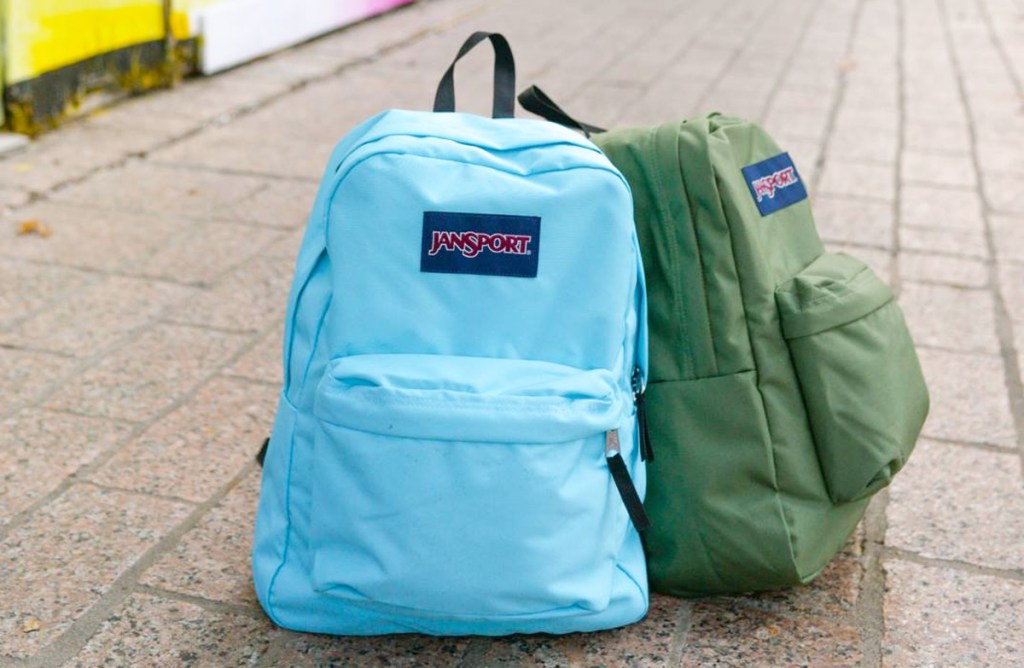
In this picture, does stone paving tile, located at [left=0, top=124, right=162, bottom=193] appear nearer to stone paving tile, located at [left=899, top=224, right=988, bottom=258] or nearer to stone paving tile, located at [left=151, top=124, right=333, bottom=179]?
stone paving tile, located at [left=151, top=124, right=333, bottom=179]

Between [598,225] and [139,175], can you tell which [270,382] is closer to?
[598,225]

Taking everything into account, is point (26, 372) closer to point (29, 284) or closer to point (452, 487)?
point (29, 284)

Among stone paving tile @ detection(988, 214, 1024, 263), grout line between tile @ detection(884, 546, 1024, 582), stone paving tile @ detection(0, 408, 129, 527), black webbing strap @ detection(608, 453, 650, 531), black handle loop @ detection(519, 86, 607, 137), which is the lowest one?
stone paving tile @ detection(0, 408, 129, 527)

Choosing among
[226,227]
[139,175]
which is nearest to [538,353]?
[226,227]

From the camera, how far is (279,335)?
303 cm

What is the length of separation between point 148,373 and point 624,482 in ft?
4.46

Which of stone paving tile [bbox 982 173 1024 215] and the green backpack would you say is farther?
stone paving tile [bbox 982 173 1024 215]

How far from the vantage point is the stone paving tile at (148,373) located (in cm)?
264

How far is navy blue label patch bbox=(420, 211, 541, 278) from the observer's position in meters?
1.80

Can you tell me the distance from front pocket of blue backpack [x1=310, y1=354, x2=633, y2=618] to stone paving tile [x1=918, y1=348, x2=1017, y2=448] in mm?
1235

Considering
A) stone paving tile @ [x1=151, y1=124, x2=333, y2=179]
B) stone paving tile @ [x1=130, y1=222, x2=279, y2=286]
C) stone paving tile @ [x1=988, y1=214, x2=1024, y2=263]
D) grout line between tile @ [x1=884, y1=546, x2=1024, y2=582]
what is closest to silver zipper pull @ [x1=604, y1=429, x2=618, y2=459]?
grout line between tile @ [x1=884, y1=546, x2=1024, y2=582]

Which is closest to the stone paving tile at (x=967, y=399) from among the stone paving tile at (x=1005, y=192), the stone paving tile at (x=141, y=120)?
the stone paving tile at (x=1005, y=192)

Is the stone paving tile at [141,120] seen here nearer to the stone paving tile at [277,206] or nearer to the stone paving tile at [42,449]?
the stone paving tile at [277,206]

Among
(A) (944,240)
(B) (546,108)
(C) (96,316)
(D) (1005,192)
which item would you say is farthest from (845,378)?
(D) (1005,192)
